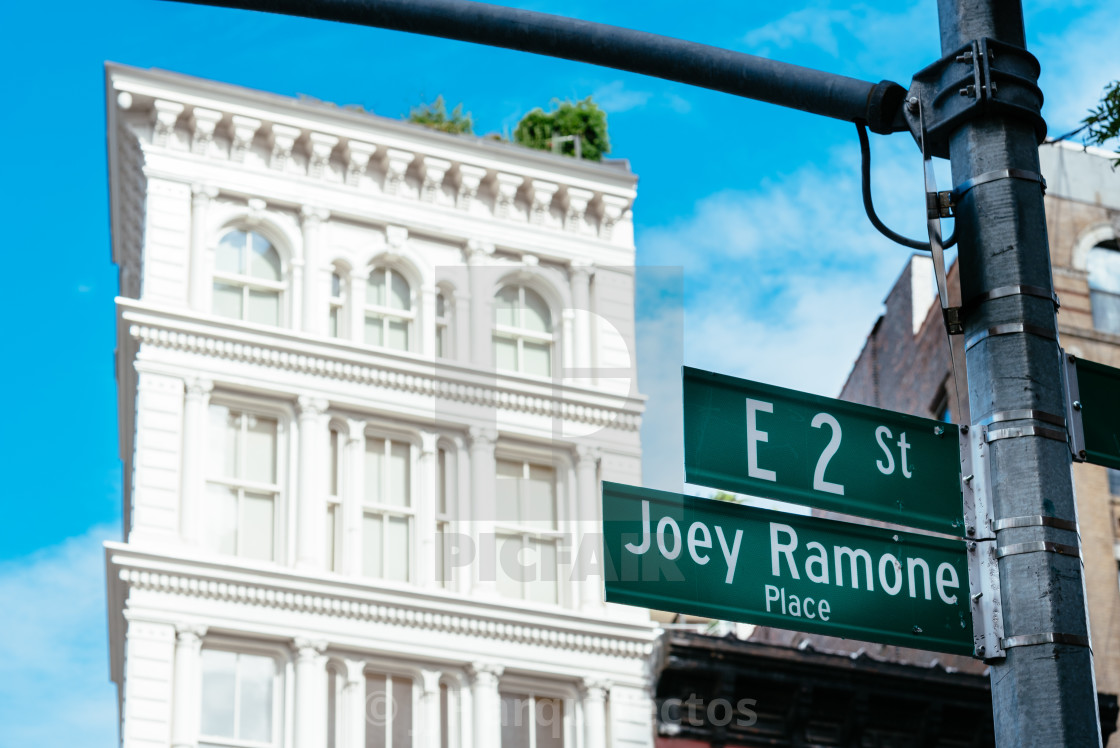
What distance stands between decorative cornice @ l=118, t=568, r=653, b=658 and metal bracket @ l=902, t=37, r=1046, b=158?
22.8m

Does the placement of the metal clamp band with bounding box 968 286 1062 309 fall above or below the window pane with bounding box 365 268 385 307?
below

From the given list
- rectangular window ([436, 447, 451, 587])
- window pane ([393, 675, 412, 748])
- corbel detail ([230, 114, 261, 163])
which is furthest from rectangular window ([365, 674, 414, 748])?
corbel detail ([230, 114, 261, 163])

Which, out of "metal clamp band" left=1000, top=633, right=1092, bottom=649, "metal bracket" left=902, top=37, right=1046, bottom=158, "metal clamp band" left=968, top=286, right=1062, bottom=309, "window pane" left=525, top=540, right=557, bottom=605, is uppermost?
"window pane" left=525, top=540, right=557, bottom=605

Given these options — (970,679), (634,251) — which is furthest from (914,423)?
(634,251)

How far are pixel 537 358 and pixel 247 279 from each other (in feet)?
18.3

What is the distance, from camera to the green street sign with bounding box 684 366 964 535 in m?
6.17

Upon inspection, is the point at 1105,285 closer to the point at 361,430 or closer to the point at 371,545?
the point at 361,430

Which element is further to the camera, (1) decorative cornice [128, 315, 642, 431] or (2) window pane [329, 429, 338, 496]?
(2) window pane [329, 429, 338, 496]

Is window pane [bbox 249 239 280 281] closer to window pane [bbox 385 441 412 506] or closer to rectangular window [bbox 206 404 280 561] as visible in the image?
rectangular window [bbox 206 404 280 561]

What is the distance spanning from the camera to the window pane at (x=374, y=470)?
29641 millimetres

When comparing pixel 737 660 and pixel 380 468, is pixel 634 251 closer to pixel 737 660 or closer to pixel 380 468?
pixel 380 468

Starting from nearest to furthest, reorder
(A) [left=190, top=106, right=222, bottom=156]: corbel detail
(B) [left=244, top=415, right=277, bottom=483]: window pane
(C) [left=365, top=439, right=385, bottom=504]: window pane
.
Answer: (B) [left=244, top=415, right=277, bottom=483]: window pane < (C) [left=365, top=439, right=385, bottom=504]: window pane < (A) [left=190, top=106, right=222, bottom=156]: corbel detail

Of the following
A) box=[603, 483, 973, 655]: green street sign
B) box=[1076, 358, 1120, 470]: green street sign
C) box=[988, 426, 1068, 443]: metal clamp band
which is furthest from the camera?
box=[603, 483, 973, 655]: green street sign

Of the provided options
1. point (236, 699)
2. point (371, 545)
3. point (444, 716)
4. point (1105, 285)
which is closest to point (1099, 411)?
point (236, 699)
